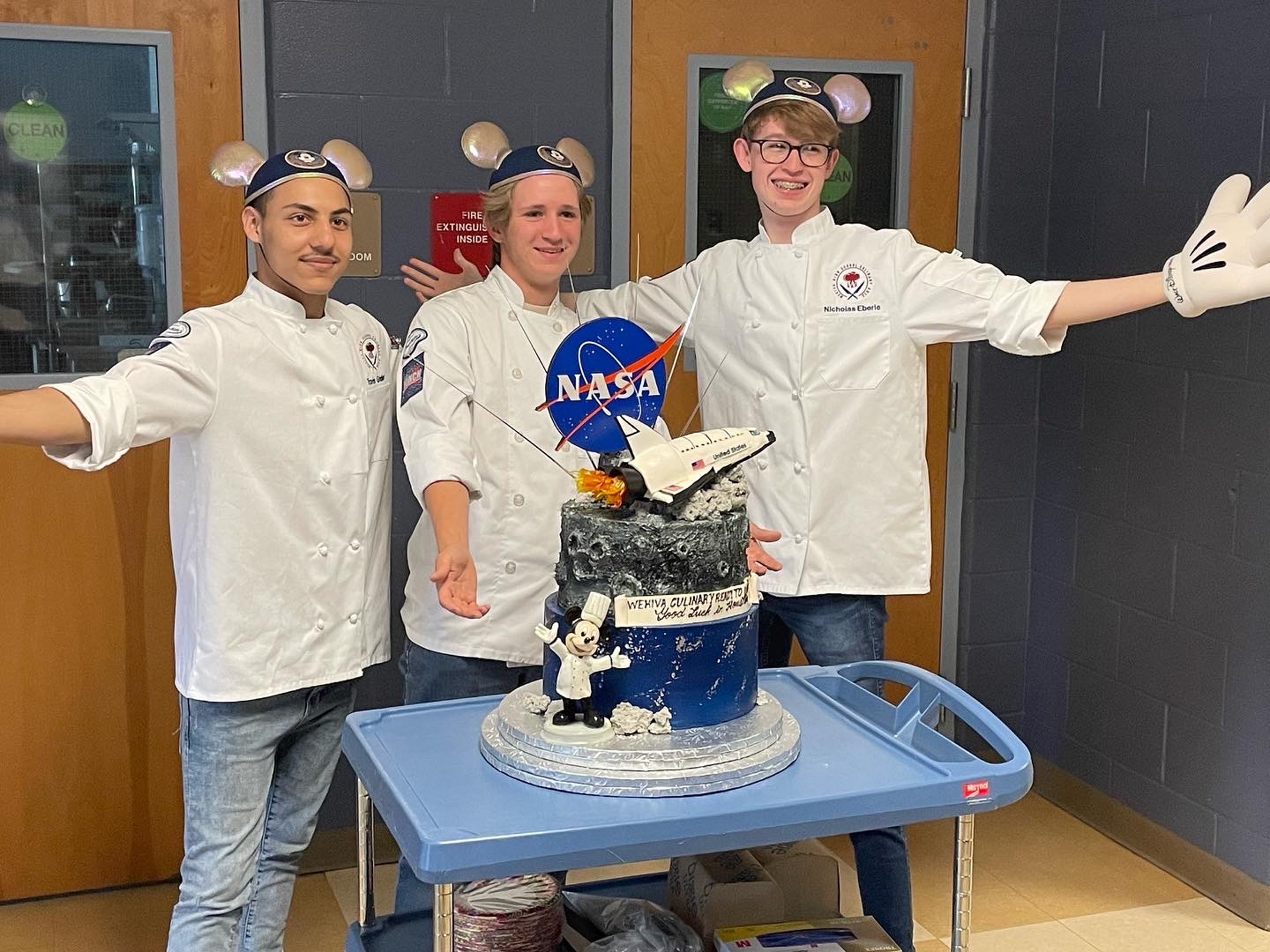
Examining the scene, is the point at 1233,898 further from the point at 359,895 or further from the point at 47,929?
the point at 47,929

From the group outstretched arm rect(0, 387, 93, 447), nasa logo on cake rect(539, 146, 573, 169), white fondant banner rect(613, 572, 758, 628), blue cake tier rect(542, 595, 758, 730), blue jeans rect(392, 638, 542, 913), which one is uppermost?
nasa logo on cake rect(539, 146, 573, 169)

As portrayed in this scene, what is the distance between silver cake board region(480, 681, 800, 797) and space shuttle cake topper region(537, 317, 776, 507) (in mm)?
283

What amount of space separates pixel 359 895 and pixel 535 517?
0.64 metres

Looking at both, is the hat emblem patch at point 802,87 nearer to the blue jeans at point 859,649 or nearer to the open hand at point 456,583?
the blue jeans at point 859,649

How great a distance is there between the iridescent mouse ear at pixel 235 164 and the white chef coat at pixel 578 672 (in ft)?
3.57

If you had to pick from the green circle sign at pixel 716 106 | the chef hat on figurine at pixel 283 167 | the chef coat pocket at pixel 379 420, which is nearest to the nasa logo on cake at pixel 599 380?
the chef coat pocket at pixel 379 420

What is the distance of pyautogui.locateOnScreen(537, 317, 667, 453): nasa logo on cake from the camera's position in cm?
185

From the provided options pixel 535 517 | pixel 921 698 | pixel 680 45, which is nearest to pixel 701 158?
pixel 680 45

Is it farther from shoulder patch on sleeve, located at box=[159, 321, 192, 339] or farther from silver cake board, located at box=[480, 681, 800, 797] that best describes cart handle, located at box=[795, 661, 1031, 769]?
shoulder patch on sleeve, located at box=[159, 321, 192, 339]

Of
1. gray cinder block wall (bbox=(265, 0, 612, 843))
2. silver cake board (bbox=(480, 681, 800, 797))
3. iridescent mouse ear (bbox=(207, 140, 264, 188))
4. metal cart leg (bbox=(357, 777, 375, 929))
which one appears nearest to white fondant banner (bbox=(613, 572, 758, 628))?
silver cake board (bbox=(480, 681, 800, 797))

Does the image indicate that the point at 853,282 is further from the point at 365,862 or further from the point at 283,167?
the point at 365,862

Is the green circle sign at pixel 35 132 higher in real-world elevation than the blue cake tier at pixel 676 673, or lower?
higher

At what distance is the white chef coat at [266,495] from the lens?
6.75 feet

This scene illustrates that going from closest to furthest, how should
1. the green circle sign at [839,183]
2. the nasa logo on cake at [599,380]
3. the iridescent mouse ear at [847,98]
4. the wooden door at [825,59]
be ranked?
the nasa logo on cake at [599,380] → the iridescent mouse ear at [847,98] → the wooden door at [825,59] → the green circle sign at [839,183]
